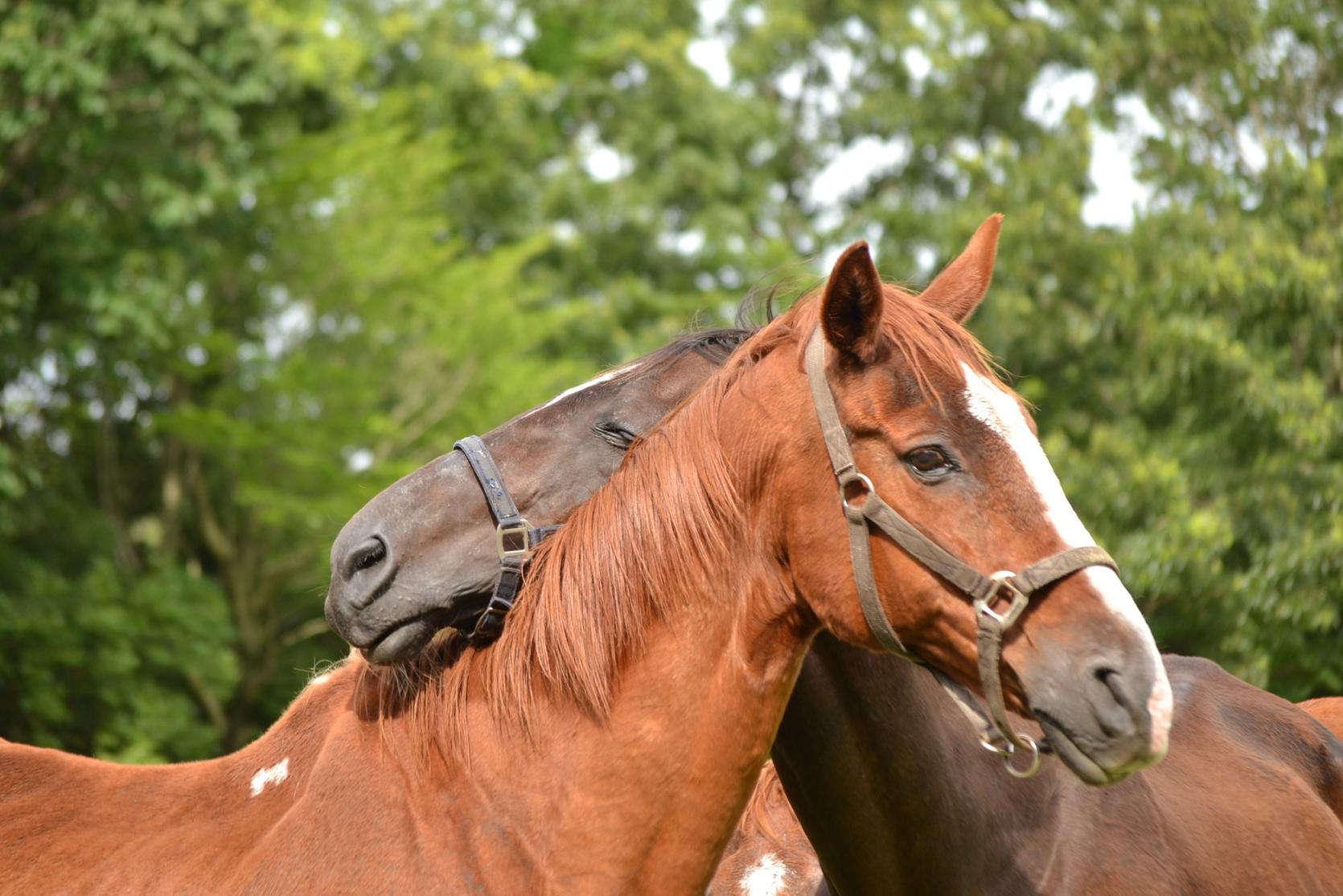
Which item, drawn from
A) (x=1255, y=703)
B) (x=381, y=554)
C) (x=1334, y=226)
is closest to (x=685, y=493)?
(x=381, y=554)

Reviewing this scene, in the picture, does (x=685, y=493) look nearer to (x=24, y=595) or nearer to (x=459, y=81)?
(x=24, y=595)

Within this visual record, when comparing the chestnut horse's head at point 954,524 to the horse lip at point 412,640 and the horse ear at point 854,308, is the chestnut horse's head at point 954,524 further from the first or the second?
the horse lip at point 412,640

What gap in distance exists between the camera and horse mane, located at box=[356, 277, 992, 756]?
9.57 ft

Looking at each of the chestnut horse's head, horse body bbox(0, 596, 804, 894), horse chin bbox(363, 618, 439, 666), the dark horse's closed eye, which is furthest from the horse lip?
the chestnut horse's head

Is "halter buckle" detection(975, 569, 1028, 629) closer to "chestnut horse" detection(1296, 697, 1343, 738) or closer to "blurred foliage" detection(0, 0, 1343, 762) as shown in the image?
"blurred foliage" detection(0, 0, 1343, 762)

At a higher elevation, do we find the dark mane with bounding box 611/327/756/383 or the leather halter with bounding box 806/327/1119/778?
the leather halter with bounding box 806/327/1119/778

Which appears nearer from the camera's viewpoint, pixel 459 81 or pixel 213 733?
pixel 213 733

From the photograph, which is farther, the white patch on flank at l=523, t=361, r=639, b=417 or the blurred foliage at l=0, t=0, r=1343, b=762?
the blurred foliage at l=0, t=0, r=1343, b=762

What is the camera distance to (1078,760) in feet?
8.20

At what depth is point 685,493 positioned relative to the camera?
116 inches

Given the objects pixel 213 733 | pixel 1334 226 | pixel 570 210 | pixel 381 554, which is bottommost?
pixel 213 733

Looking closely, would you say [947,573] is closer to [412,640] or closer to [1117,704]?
[1117,704]

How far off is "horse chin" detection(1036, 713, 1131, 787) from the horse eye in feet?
1.71

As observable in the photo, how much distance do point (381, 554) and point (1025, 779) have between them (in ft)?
5.72
